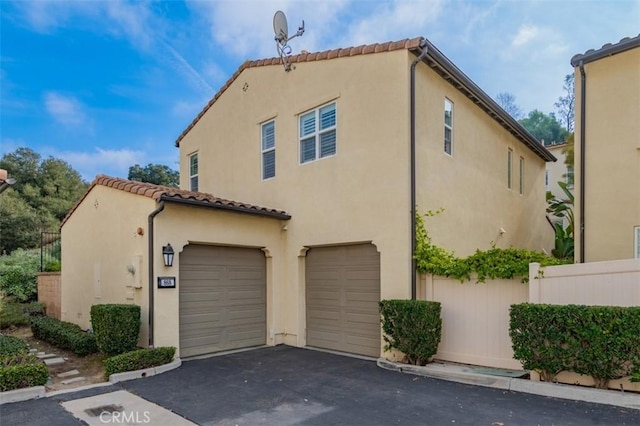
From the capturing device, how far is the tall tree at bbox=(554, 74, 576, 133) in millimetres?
37975

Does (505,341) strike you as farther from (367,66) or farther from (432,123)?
(367,66)

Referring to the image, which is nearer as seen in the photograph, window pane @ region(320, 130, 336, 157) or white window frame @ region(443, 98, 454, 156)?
window pane @ region(320, 130, 336, 157)

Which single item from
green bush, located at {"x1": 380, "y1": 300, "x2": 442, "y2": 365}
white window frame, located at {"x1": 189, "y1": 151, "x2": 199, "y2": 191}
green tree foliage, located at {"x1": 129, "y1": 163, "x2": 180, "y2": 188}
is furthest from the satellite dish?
green tree foliage, located at {"x1": 129, "y1": 163, "x2": 180, "y2": 188}

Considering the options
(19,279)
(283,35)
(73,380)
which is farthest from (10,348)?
(19,279)

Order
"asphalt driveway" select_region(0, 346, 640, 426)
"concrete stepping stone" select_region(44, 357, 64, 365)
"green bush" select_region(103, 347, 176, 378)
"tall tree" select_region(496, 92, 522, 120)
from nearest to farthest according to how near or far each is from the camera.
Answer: "asphalt driveway" select_region(0, 346, 640, 426) → "green bush" select_region(103, 347, 176, 378) → "concrete stepping stone" select_region(44, 357, 64, 365) → "tall tree" select_region(496, 92, 522, 120)

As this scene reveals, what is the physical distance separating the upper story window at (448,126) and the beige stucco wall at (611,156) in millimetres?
2725

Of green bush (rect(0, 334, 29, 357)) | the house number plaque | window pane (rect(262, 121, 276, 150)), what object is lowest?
green bush (rect(0, 334, 29, 357))

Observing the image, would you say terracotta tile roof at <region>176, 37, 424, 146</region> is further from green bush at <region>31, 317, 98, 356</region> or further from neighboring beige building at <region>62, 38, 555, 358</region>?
green bush at <region>31, 317, 98, 356</region>

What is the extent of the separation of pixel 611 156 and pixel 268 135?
820 centimetres

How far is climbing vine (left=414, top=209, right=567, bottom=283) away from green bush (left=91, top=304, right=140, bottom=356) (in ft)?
18.6

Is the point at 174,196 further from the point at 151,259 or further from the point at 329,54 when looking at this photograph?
the point at 329,54

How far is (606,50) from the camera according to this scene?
804cm

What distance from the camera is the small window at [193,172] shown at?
1381cm

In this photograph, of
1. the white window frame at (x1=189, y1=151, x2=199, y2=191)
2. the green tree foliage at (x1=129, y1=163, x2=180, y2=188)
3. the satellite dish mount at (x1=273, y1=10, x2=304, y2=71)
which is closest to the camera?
the satellite dish mount at (x1=273, y1=10, x2=304, y2=71)
